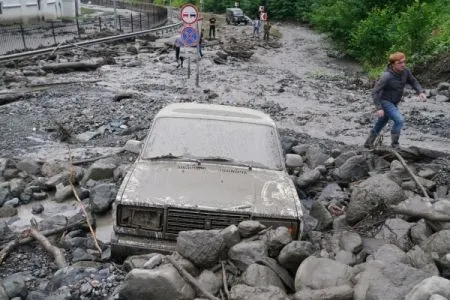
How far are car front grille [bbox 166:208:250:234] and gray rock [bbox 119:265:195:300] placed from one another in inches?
33.3

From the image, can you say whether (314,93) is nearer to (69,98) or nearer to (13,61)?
(69,98)

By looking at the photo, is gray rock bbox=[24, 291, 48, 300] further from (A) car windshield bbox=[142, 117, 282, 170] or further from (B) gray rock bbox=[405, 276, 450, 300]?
(B) gray rock bbox=[405, 276, 450, 300]

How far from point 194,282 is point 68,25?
138ft

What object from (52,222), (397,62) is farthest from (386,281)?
(397,62)

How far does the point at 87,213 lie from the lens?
24.0 ft

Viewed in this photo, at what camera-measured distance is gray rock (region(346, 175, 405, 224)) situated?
238 inches

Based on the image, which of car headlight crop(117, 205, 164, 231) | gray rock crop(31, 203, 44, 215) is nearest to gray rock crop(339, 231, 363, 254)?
car headlight crop(117, 205, 164, 231)

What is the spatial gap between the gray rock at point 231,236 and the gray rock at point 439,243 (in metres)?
1.84

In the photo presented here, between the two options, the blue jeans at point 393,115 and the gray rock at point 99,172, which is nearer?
the gray rock at point 99,172

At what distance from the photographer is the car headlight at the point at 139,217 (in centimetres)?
505

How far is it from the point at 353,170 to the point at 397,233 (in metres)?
2.80

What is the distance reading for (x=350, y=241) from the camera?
5336 mm

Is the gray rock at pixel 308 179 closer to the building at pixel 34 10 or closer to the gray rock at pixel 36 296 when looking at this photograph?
the gray rock at pixel 36 296

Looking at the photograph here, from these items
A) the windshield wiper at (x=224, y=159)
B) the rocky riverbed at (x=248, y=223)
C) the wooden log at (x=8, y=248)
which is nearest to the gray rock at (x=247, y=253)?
the rocky riverbed at (x=248, y=223)
